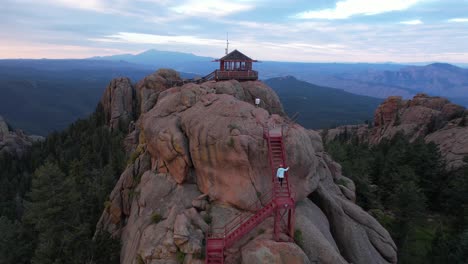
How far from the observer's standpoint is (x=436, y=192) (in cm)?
5381

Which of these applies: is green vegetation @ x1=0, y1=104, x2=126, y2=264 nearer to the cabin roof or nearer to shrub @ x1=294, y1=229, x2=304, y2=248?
shrub @ x1=294, y1=229, x2=304, y2=248

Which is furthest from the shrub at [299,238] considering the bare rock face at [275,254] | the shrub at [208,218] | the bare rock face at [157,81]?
the bare rock face at [157,81]

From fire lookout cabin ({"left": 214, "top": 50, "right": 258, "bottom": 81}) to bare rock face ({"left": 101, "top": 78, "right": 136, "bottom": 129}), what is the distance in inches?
→ 2295

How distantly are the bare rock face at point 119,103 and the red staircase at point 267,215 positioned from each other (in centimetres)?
7260

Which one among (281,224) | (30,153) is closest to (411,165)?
(281,224)

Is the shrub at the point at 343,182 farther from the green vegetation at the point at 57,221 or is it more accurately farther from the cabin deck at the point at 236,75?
the green vegetation at the point at 57,221

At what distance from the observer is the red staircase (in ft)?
68.9

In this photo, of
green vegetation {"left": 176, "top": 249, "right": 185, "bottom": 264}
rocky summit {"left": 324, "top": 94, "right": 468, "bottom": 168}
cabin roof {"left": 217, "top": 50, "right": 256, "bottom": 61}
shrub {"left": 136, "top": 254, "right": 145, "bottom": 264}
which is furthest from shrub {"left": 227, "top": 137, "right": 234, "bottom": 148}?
rocky summit {"left": 324, "top": 94, "right": 468, "bottom": 168}

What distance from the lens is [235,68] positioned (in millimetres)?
39281

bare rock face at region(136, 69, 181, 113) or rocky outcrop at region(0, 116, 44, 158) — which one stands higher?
bare rock face at region(136, 69, 181, 113)

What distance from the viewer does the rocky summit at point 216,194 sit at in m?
21.8

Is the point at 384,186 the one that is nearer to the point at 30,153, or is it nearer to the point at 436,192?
the point at 436,192

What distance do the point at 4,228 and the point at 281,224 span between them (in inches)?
1353

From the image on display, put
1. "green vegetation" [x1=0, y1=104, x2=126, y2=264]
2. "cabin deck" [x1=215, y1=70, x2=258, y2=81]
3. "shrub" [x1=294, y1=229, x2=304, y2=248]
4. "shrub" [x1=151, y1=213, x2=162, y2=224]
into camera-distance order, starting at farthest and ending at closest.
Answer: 1. "cabin deck" [x1=215, y1=70, x2=258, y2=81]
2. "green vegetation" [x1=0, y1=104, x2=126, y2=264]
3. "shrub" [x1=151, y1=213, x2=162, y2=224]
4. "shrub" [x1=294, y1=229, x2=304, y2=248]
